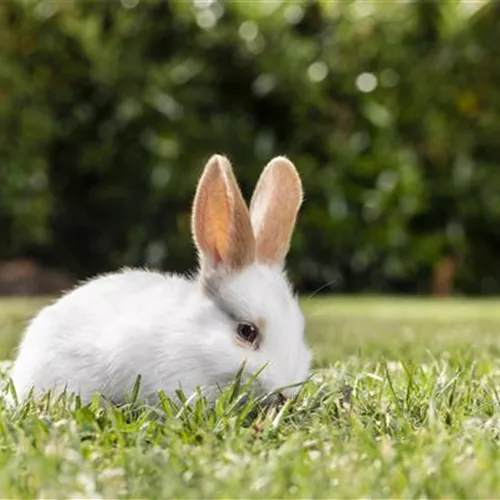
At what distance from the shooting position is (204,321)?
2842 mm

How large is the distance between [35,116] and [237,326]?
6.06m

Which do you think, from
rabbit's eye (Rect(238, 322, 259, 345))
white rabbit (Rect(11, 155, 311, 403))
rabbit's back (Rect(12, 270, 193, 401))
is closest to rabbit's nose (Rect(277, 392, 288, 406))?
white rabbit (Rect(11, 155, 311, 403))

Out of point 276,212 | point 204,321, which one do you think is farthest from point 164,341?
point 276,212

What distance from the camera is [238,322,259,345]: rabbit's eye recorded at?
279cm

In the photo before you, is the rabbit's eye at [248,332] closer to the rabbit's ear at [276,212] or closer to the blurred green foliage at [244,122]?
the rabbit's ear at [276,212]

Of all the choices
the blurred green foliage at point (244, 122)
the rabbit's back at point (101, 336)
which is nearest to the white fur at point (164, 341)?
the rabbit's back at point (101, 336)

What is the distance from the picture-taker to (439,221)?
30.0 ft

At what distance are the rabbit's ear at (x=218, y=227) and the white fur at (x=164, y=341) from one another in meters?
0.05

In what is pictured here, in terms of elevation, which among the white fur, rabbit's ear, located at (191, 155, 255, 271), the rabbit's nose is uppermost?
rabbit's ear, located at (191, 155, 255, 271)

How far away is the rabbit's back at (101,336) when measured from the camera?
286cm

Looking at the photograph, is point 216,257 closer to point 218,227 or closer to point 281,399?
point 218,227

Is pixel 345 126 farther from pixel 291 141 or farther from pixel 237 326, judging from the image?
pixel 237 326

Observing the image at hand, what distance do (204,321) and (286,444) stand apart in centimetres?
50

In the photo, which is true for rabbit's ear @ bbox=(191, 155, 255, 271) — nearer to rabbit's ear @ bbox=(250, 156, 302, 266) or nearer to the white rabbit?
the white rabbit
